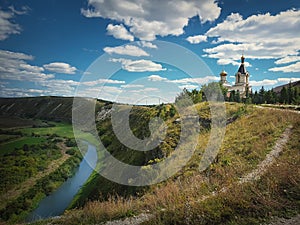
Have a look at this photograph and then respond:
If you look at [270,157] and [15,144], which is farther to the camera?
[15,144]

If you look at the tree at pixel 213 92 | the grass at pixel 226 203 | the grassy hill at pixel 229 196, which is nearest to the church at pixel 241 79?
the tree at pixel 213 92

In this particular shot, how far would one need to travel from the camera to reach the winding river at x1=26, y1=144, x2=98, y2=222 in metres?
34.4

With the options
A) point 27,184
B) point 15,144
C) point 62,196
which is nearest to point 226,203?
point 62,196

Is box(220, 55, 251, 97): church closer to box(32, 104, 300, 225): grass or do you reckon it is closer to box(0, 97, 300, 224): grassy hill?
box(0, 97, 300, 224): grassy hill

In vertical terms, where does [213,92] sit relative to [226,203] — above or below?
above

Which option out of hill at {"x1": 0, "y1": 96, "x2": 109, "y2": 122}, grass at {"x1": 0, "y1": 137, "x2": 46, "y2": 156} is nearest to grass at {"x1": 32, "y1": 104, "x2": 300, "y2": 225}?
grass at {"x1": 0, "y1": 137, "x2": 46, "y2": 156}

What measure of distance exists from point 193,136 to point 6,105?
147712 millimetres

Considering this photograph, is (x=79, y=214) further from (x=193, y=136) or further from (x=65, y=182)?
(x=65, y=182)

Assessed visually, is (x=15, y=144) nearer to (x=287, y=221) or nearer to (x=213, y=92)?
(x=213, y=92)

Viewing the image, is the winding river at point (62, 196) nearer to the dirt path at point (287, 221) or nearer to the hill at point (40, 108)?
the dirt path at point (287, 221)

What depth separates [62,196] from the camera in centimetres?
4050

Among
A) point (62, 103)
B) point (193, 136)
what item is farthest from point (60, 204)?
point (62, 103)

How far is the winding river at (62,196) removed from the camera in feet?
113

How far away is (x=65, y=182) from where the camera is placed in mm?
47812
